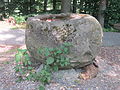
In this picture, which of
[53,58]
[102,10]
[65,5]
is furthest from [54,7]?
[53,58]

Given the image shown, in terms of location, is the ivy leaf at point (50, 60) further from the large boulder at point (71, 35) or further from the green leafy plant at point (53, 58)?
the large boulder at point (71, 35)

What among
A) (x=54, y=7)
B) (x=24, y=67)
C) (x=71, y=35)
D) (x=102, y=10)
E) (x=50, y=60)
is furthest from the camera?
(x=54, y=7)

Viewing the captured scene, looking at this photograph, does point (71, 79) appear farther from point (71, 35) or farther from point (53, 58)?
point (71, 35)

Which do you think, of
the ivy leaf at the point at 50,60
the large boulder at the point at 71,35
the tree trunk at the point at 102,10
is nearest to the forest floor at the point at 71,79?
the large boulder at the point at 71,35

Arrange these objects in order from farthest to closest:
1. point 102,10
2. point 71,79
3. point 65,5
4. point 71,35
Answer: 1. point 65,5
2. point 102,10
3. point 71,79
4. point 71,35

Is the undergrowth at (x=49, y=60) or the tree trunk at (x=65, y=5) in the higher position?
the tree trunk at (x=65, y=5)

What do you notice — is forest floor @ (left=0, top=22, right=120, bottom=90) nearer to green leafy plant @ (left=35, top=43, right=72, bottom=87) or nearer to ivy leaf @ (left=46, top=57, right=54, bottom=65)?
green leafy plant @ (left=35, top=43, right=72, bottom=87)

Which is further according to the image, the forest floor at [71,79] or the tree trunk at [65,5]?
the tree trunk at [65,5]

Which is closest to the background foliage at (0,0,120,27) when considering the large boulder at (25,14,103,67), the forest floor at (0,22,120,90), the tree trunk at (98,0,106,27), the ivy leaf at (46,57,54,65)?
the tree trunk at (98,0,106,27)

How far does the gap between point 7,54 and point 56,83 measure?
2.49 meters

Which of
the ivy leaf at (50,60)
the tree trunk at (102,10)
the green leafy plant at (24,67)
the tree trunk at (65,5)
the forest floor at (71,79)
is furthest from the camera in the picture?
the tree trunk at (65,5)

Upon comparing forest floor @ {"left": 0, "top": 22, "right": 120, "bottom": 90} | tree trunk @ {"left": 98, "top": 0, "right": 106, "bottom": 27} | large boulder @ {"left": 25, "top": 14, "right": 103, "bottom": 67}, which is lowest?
forest floor @ {"left": 0, "top": 22, "right": 120, "bottom": 90}

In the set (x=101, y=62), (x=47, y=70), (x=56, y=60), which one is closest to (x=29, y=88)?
(x=47, y=70)

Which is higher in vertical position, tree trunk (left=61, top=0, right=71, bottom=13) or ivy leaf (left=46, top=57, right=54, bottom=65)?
tree trunk (left=61, top=0, right=71, bottom=13)
